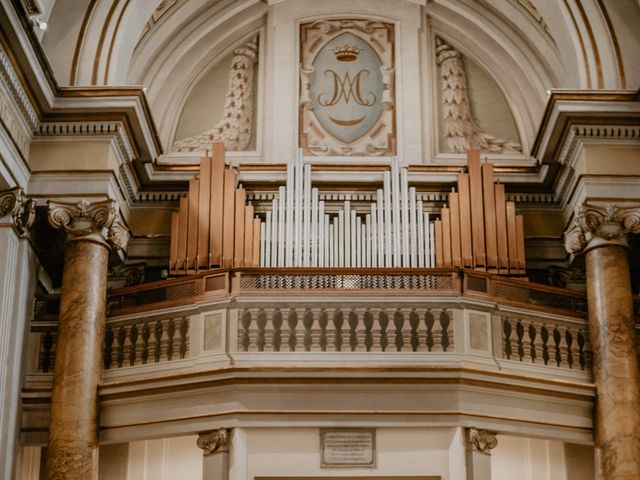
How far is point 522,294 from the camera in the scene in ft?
47.3

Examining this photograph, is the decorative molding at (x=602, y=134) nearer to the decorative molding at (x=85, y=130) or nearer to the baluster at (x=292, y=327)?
the baluster at (x=292, y=327)

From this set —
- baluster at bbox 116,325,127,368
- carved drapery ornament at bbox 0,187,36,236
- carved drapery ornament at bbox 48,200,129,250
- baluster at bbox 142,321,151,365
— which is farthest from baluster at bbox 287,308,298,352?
carved drapery ornament at bbox 0,187,36,236

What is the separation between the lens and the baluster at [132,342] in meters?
14.3

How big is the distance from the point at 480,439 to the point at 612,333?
1.91 metres

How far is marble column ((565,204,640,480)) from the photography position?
13.6 meters

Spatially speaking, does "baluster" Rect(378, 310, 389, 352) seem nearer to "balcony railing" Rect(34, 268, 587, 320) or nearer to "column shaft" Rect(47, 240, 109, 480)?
"balcony railing" Rect(34, 268, 587, 320)

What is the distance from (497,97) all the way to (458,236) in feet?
8.78

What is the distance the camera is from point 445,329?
44.9ft

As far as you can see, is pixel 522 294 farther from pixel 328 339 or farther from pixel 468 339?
pixel 328 339

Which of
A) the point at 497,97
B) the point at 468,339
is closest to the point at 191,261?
the point at 468,339

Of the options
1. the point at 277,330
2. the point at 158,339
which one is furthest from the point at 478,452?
the point at 158,339

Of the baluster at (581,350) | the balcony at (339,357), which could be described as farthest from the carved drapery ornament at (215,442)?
the baluster at (581,350)

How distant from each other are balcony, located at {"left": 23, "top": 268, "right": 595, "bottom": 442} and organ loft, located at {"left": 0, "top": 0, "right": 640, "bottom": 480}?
0.08ft

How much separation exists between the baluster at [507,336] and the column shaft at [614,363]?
0.93 m
